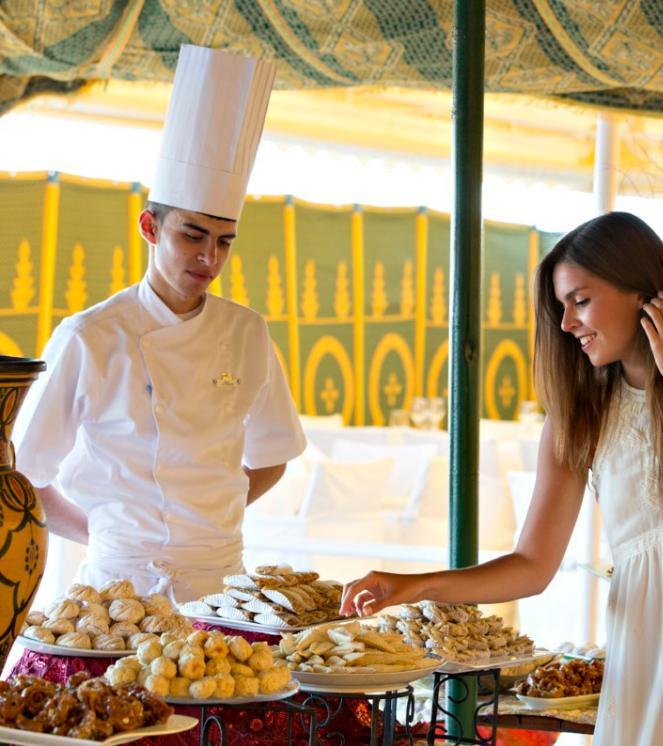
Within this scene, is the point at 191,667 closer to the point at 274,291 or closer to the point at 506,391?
the point at 274,291

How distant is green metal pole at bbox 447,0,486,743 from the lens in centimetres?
273

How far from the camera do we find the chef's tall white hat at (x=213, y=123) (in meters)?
2.65

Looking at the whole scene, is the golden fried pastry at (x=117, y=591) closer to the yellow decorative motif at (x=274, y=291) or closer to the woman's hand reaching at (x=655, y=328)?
the woman's hand reaching at (x=655, y=328)

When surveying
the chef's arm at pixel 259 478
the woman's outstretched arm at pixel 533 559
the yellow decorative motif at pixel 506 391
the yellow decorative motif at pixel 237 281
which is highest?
the yellow decorative motif at pixel 237 281

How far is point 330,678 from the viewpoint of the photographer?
180 centimetres

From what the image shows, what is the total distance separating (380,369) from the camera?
9164mm

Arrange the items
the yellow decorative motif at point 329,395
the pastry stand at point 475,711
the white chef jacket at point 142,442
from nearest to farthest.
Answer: the pastry stand at point 475,711
the white chef jacket at point 142,442
the yellow decorative motif at point 329,395

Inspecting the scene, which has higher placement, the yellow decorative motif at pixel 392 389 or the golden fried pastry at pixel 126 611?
the yellow decorative motif at pixel 392 389

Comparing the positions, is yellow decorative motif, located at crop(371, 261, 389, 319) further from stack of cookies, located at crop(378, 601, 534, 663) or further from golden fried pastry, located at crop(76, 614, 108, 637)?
golden fried pastry, located at crop(76, 614, 108, 637)

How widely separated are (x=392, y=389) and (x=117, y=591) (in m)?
7.29

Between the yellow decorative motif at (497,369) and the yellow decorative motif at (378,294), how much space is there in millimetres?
1242

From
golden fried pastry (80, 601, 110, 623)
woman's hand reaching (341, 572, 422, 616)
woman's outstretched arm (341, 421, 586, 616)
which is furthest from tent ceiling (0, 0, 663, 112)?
woman's hand reaching (341, 572, 422, 616)

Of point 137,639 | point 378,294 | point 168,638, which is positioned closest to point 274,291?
point 378,294

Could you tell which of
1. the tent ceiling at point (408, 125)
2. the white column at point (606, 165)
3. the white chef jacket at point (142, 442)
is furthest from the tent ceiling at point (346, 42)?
the tent ceiling at point (408, 125)
